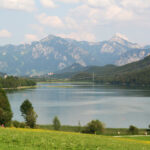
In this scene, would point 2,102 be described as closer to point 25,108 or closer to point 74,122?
point 25,108

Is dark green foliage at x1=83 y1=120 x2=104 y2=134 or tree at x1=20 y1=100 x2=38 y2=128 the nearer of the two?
dark green foliage at x1=83 y1=120 x2=104 y2=134

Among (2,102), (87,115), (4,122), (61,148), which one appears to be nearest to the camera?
(61,148)

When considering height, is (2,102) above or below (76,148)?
above

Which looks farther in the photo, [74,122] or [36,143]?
[74,122]

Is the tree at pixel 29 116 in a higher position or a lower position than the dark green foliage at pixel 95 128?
higher

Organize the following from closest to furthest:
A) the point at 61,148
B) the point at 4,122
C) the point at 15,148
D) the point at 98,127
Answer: the point at 15,148, the point at 61,148, the point at 4,122, the point at 98,127

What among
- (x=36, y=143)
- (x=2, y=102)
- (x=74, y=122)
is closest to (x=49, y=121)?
(x=74, y=122)

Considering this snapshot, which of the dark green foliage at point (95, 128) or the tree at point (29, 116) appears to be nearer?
the dark green foliage at point (95, 128)

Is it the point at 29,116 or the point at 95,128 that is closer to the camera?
the point at 95,128

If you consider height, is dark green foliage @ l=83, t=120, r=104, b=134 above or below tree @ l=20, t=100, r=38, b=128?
below

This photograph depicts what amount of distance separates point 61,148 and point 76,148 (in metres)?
0.97

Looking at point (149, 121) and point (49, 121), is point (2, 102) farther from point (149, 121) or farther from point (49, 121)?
point (149, 121)

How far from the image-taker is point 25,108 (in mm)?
61719

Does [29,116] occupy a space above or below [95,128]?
above
